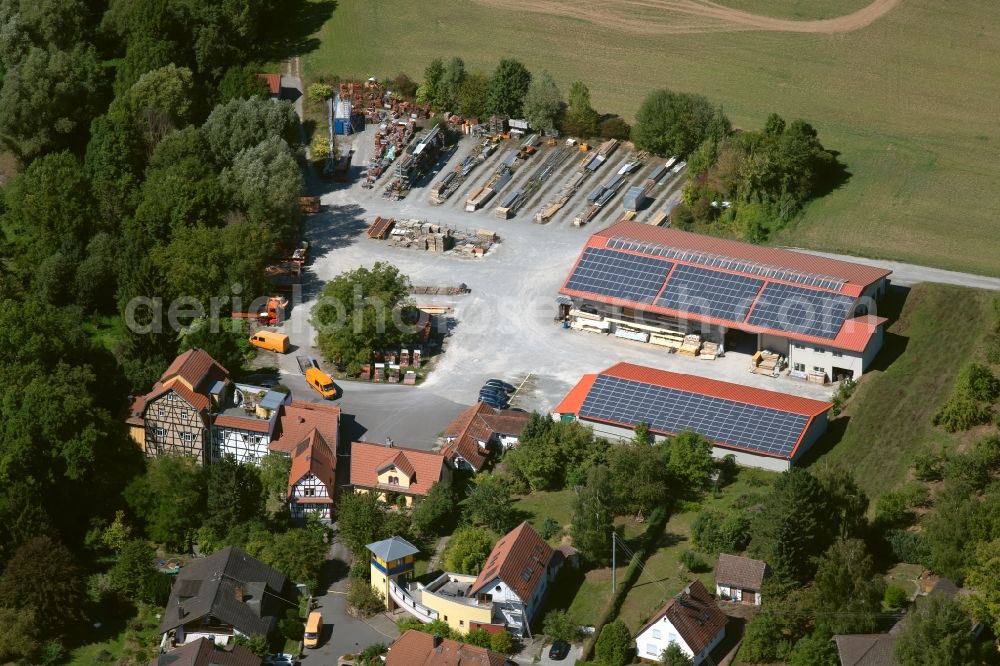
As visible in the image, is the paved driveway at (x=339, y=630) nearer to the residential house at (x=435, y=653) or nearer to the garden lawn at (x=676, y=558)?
the residential house at (x=435, y=653)

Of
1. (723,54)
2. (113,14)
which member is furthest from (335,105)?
(723,54)

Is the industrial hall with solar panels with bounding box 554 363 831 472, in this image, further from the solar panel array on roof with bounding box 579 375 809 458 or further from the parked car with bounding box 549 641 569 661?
the parked car with bounding box 549 641 569 661

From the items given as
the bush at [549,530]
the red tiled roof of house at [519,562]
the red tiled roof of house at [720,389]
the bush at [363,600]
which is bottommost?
the bush at [363,600]

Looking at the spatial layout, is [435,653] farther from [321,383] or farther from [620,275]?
[620,275]

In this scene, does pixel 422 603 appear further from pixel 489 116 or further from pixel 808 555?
pixel 489 116

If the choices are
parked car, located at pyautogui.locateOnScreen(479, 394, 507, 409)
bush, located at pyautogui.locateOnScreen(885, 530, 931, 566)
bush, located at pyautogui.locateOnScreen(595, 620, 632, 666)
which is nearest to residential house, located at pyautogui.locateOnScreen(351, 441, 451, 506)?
parked car, located at pyautogui.locateOnScreen(479, 394, 507, 409)

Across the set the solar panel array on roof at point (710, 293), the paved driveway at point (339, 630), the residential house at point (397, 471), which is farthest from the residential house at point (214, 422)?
the solar panel array on roof at point (710, 293)

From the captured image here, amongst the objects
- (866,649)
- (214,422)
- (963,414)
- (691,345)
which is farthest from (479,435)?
(866,649)
